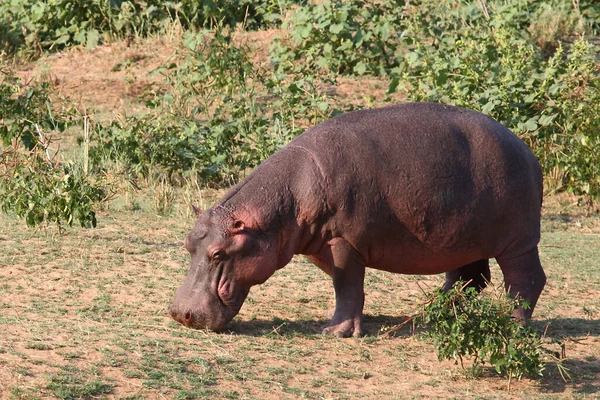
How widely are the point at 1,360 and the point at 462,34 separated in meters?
7.40

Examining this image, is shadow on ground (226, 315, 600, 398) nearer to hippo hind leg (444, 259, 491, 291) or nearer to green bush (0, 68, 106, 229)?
hippo hind leg (444, 259, 491, 291)

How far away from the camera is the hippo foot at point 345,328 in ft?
19.2

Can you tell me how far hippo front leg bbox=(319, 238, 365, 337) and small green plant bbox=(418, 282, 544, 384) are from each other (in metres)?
0.59

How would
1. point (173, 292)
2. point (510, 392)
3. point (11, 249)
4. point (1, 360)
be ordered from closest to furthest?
point (1, 360), point (510, 392), point (173, 292), point (11, 249)

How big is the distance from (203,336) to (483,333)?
144 cm

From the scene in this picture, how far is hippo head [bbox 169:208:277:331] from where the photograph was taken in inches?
220

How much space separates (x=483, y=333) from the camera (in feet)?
17.2

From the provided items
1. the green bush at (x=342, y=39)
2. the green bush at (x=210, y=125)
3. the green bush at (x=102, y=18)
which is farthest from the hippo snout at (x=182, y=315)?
the green bush at (x=102, y=18)

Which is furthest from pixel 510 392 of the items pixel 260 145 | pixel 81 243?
pixel 260 145

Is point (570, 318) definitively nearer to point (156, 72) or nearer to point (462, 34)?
point (462, 34)

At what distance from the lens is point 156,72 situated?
11.5 meters

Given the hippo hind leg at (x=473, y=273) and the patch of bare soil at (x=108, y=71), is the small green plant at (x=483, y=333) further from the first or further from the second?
the patch of bare soil at (x=108, y=71)

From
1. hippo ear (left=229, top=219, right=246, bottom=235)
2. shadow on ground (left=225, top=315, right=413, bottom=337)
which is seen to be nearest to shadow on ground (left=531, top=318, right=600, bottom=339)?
shadow on ground (left=225, top=315, right=413, bottom=337)

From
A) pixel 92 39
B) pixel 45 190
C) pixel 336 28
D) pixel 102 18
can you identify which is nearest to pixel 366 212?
pixel 45 190
